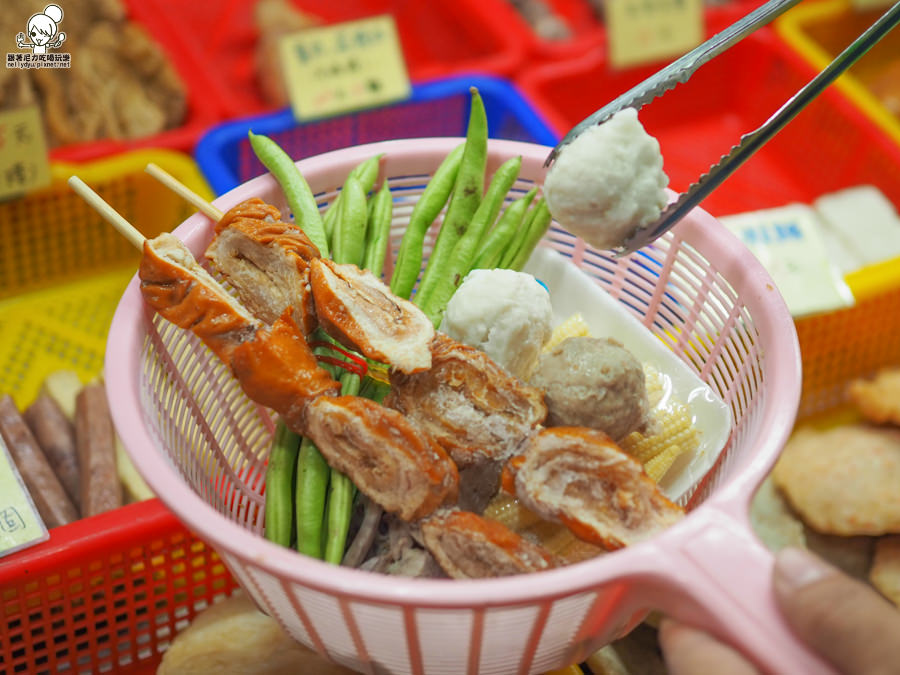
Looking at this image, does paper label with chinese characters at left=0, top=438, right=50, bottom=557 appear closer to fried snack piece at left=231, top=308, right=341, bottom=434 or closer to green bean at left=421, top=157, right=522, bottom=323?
fried snack piece at left=231, top=308, right=341, bottom=434

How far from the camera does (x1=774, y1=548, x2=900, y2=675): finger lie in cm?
74

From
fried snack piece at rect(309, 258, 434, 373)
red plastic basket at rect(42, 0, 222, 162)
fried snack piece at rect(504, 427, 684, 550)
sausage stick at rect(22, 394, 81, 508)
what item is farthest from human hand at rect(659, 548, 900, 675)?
red plastic basket at rect(42, 0, 222, 162)

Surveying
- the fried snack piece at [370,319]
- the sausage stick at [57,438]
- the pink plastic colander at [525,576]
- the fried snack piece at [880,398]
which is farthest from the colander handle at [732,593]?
the sausage stick at [57,438]

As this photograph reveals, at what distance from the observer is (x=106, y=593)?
4.29 feet

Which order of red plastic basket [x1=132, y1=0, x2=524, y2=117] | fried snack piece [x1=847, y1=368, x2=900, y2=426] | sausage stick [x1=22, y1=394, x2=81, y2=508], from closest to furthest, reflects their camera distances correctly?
sausage stick [x1=22, y1=394, x2=81, y2=508] < fried snack piece [x1=847, y1=368, x2=900, y2=426] < red plastic basket [x1=132, y1=0, x2=524, y2=117]

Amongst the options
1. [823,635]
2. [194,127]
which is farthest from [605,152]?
[194,127]

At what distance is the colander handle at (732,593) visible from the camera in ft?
2.52

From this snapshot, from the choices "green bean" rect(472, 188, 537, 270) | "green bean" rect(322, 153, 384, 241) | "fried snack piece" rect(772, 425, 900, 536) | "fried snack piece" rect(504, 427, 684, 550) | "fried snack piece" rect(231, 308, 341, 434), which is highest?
"green bean" rect(322, 153, 384, 241)

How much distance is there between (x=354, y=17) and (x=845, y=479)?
2223 mm

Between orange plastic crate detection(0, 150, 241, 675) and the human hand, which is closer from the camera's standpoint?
the human hand

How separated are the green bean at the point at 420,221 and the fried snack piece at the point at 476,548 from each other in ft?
1.51

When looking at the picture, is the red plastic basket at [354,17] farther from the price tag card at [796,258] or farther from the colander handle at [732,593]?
the colander handle at [732,593]

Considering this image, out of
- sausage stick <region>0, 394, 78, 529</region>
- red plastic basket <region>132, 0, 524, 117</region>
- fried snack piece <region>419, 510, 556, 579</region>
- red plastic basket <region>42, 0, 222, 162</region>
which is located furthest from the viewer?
red plastic basket <region>132, 0, 524, 117</region>

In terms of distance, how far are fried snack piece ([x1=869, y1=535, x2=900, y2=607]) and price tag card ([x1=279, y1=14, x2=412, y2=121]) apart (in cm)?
150
